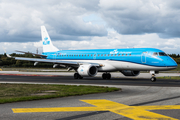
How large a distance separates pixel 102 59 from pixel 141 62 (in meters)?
5.57

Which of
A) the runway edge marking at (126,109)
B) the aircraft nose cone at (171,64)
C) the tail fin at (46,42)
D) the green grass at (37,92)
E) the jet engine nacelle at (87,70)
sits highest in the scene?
the tail fin at (46,42)

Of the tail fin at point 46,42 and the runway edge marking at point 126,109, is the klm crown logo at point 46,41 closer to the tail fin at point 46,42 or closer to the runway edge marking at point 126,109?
the tail fin at point 46,42

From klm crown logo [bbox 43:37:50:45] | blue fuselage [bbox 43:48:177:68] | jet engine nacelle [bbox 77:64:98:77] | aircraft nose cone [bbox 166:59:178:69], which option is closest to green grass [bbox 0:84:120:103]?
aircraft nose cone [bbox 166:59:178:69]

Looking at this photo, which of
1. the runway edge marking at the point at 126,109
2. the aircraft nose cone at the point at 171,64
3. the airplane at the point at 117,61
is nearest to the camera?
the runway edge marking at the point at 126,109

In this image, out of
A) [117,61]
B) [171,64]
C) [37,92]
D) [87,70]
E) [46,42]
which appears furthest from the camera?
[46,42]

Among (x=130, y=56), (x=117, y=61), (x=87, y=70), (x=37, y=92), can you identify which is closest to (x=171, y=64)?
(x=130, y=56)

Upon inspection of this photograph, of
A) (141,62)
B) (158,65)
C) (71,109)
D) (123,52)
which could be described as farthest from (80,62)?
(71,109)

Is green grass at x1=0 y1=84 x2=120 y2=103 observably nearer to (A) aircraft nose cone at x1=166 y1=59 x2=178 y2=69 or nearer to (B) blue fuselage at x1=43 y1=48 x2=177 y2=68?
(A) aircraft nose cone at x1=166 y1=59 x2=178 y2=69

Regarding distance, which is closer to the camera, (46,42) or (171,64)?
(171,64)

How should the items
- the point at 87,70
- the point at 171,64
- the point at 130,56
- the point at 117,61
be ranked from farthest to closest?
1. the point at 117,61
2. the point at 87,70
3. the point at 130,56
4. the point at 171,64

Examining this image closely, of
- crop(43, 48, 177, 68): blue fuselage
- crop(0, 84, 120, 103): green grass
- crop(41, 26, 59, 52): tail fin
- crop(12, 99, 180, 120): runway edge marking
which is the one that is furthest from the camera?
crop(41, 26, 59, 52): tail fin

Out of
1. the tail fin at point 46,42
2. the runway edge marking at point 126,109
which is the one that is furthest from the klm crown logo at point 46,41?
the runway edge marking at point 126,109

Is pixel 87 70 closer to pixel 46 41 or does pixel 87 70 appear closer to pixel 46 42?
pixel 46 42

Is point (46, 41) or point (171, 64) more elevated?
point (46, 41)
